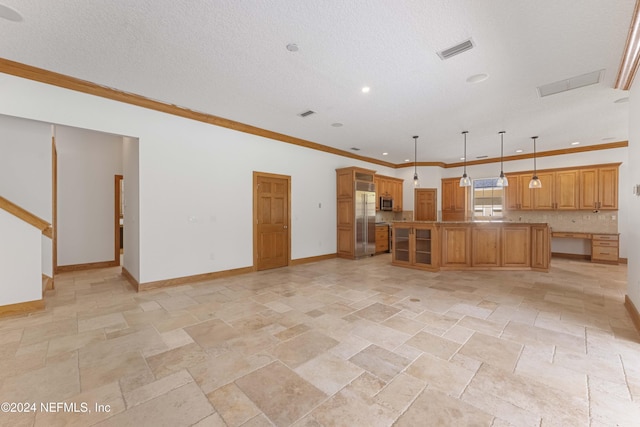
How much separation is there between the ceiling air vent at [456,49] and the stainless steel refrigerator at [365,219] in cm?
444

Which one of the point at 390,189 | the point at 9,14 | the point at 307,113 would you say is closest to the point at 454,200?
the point at 390,189

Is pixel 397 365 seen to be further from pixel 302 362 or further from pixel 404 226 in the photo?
pixel 404 226

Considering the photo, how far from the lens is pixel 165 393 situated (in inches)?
74.2

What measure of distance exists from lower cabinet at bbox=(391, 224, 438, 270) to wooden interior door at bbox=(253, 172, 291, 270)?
8.79 ft

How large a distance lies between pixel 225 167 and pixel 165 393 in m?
4.06

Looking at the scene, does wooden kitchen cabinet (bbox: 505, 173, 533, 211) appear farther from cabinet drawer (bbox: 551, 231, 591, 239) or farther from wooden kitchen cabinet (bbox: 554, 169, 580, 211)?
cabinet drawer (bbox: 551, 231, 591, 239)

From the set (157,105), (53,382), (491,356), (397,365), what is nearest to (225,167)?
(157,105)

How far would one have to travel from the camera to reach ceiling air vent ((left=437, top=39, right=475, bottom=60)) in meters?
2.78

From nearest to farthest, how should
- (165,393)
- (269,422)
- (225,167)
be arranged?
1. (269,422)
2. (165,393)
3. (225,167)

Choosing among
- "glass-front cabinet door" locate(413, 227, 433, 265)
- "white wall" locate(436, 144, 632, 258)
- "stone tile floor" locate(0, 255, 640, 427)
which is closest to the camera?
"stone tile floor" locate(0, 255, 640, 427)

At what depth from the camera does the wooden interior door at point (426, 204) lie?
9.46 meters

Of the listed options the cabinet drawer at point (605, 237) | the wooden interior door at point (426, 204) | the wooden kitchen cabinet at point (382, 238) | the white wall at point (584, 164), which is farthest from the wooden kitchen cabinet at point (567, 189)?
the wooden kitchen cabinet at point (382, 238)

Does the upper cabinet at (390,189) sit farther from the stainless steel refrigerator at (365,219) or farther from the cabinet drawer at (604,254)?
the cabinet drawer at (604,254)

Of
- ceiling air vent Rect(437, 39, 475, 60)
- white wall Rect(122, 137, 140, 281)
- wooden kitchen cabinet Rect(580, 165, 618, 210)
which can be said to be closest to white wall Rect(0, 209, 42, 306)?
white wall Rect(122, 137, 140, 281)
